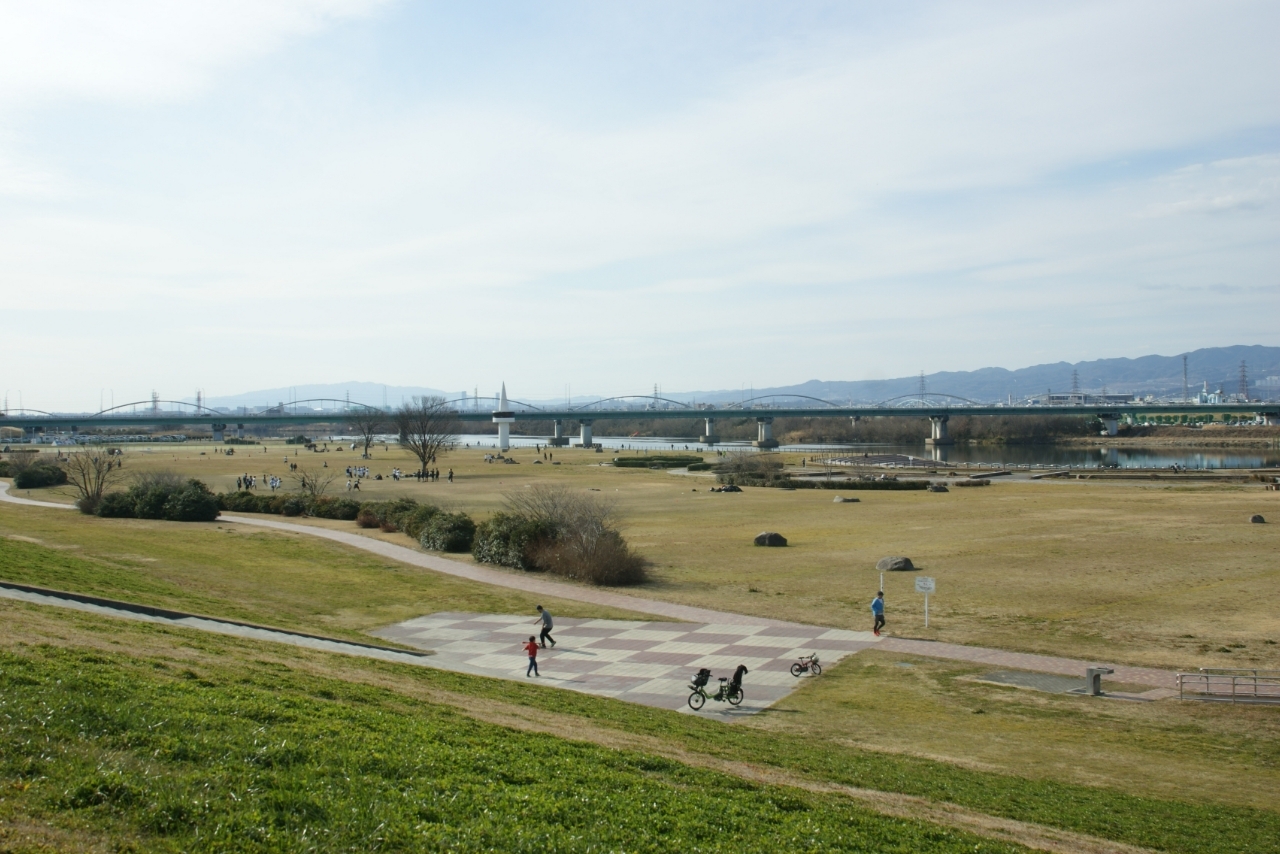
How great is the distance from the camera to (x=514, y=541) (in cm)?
3709

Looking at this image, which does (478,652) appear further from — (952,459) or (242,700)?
(952,459)

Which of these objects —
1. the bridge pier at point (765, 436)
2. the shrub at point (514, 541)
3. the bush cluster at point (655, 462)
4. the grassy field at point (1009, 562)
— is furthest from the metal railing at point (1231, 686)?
the bridge pier at point (765, 436)

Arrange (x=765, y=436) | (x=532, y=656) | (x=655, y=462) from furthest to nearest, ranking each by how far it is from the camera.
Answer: (x=765, y=436) → (x=655, y=462) → (x=532, y=656)

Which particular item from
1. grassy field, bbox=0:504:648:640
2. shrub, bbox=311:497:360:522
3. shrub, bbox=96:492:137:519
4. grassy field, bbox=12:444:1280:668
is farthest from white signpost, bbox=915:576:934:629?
shrub, bbox=96:492:137:519

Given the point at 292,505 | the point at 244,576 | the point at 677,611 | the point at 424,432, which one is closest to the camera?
the point at 677,611

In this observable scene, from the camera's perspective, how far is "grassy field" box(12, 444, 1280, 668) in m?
24.9

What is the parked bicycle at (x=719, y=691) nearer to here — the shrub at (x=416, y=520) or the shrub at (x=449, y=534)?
the shrub at (x=449, y=534)

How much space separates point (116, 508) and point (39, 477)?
80.8 feet

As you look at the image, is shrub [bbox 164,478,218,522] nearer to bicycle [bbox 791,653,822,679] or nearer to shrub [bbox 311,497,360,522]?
shrub [bbox 311,497,360,522]

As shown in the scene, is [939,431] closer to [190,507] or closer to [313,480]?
[313,480]

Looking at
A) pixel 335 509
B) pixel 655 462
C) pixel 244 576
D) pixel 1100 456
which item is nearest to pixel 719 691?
pixel 244 576

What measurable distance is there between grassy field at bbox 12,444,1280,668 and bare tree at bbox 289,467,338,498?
401 cm

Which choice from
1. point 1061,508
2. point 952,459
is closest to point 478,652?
point 1061,508

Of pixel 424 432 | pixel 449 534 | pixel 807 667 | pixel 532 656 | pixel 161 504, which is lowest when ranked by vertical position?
pixel 807 667
